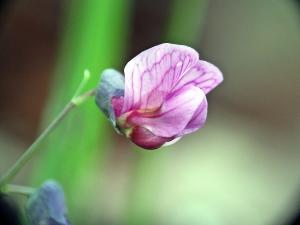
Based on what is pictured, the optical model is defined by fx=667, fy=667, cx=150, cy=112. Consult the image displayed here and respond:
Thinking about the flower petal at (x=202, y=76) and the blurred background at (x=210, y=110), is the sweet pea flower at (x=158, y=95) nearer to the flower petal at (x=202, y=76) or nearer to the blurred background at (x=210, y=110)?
the flower petal at (x=202, y=76)

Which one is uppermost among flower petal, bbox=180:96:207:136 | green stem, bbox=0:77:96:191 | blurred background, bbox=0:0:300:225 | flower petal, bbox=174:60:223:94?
flower petal, bbox=174:60:223:94

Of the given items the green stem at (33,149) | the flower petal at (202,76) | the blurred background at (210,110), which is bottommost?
the blurred background at (210,110)

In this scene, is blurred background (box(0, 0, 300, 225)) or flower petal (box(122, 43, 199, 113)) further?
blurred background (box(0, 0, 300, 225))

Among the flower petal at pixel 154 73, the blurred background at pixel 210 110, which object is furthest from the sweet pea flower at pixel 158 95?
the blurred background at pixel 210 110

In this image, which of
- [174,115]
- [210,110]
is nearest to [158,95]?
[174,115]

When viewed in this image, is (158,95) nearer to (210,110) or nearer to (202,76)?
(202,76)

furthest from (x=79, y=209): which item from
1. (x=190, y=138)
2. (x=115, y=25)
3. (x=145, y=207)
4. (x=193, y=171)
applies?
(x=190, y=138)

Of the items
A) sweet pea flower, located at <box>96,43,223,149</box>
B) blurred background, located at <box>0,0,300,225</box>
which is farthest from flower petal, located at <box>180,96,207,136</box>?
blurred background, located at <box>0,0,300,225</box>

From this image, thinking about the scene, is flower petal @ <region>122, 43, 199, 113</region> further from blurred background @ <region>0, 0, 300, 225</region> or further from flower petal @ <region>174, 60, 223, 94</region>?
blurred background @ <region>0, 0, 300, 225</region>

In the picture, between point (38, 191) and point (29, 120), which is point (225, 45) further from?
point (38, 191)
